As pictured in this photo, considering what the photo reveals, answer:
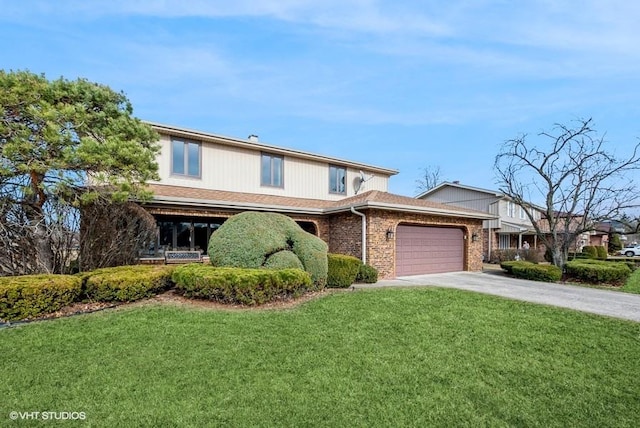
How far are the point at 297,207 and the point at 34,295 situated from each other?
846cm

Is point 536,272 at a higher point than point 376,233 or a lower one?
lower

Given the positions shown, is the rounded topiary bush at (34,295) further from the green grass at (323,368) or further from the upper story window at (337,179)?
the upper story window at (337,179)

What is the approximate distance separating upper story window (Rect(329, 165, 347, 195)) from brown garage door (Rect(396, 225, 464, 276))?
4551 millimetres

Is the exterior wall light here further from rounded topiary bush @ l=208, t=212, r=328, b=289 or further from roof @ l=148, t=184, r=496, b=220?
rounded topiary bush @ l=208, t=212, r=328, b=289

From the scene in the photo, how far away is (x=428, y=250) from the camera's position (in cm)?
1465

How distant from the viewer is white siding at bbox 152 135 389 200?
12.9 m

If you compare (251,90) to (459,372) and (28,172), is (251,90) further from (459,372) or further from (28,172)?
(459,372)

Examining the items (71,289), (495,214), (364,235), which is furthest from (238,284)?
(495,214)

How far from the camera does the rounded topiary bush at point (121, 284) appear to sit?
24.1ft

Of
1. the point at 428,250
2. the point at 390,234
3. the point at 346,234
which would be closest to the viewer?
the point at 390,234

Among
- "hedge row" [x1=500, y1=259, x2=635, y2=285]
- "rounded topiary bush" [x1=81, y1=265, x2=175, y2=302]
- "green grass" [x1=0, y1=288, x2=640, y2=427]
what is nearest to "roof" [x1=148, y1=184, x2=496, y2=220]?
"rounded topiary bush" [x1=81, y1=265, x2=175, y2=302]

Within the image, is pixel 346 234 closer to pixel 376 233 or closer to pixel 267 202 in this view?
pixel 376 233

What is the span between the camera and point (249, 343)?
540cm

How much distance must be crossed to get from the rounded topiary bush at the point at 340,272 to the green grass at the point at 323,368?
2879 mm
